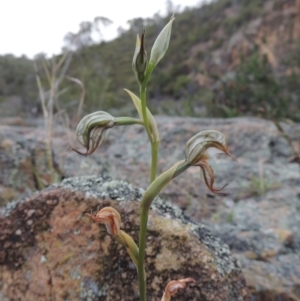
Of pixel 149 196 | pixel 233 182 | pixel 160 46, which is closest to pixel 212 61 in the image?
pixel 233 182

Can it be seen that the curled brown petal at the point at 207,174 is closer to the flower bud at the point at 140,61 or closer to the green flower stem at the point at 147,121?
the green flower stem at the point at 147,121

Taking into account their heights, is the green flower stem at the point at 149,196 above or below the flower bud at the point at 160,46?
below

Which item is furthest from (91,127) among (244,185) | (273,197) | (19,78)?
(19,78)

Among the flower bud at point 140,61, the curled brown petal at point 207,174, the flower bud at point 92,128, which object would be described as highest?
the flower bud at point 140,61

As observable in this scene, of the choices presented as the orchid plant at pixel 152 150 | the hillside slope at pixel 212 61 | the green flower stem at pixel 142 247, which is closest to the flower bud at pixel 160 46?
A: the orchid plant at pixel 152 150

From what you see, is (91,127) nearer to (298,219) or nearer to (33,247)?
(33,247)

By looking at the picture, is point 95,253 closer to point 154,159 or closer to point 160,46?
point 154,159

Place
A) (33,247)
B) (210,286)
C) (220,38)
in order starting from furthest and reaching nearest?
(220,38), (33,247), (210,286)
